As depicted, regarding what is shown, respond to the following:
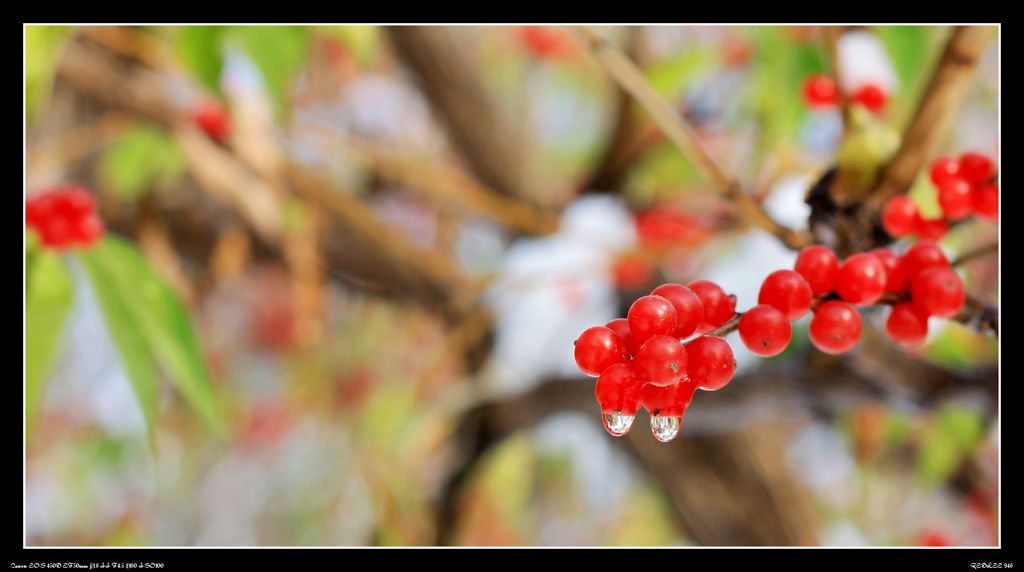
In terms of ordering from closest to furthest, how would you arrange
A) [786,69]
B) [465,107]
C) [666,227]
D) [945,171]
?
1. [945,171]
2. [786,69]
3. [666,227]
4. [465,107]

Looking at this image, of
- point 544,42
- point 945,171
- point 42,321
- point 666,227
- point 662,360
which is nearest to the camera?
point 662,360

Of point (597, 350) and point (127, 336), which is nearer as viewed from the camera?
point (597, 350)

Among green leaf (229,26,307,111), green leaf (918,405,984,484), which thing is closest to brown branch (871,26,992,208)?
green leaf (229,26,307,111)

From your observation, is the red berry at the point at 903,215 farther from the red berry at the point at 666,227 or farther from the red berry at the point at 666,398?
the red berry at the point at 666,227

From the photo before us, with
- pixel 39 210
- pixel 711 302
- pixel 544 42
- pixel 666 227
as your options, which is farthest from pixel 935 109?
pixel 544 42

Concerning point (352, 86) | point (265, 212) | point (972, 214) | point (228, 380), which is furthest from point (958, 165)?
point (228, 380)

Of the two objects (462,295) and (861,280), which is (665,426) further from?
(462,295)
